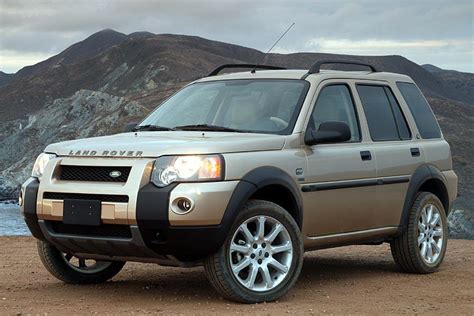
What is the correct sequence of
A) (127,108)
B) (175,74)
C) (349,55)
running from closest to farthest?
(127,108)
(175,74)
(349,55)

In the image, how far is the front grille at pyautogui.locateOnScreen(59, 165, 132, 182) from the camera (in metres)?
7.01

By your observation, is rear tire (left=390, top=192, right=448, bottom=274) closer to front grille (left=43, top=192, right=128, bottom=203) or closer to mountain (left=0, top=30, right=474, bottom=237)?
front grille (left=43, top=192, right=128, bottom=203)

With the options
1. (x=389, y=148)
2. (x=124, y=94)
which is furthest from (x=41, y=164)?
(x=124, y=94)

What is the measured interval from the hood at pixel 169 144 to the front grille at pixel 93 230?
1.75ft

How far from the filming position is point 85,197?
23.2ft

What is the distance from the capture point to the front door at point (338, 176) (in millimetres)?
7879

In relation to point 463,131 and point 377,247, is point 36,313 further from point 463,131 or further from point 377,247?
point 463,131

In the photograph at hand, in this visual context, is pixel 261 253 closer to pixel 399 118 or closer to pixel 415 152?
pixel 415 152

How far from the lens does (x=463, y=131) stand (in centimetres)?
8400

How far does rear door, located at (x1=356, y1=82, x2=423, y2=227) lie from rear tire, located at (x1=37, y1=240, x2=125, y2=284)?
8.04 feet

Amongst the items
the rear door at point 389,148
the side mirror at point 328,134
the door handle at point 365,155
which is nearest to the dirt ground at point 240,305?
the rear door at point 389,148

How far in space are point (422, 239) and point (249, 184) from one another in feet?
9.75

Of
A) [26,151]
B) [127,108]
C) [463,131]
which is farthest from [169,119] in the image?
[26,151]

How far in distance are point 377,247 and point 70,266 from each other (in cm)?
568
